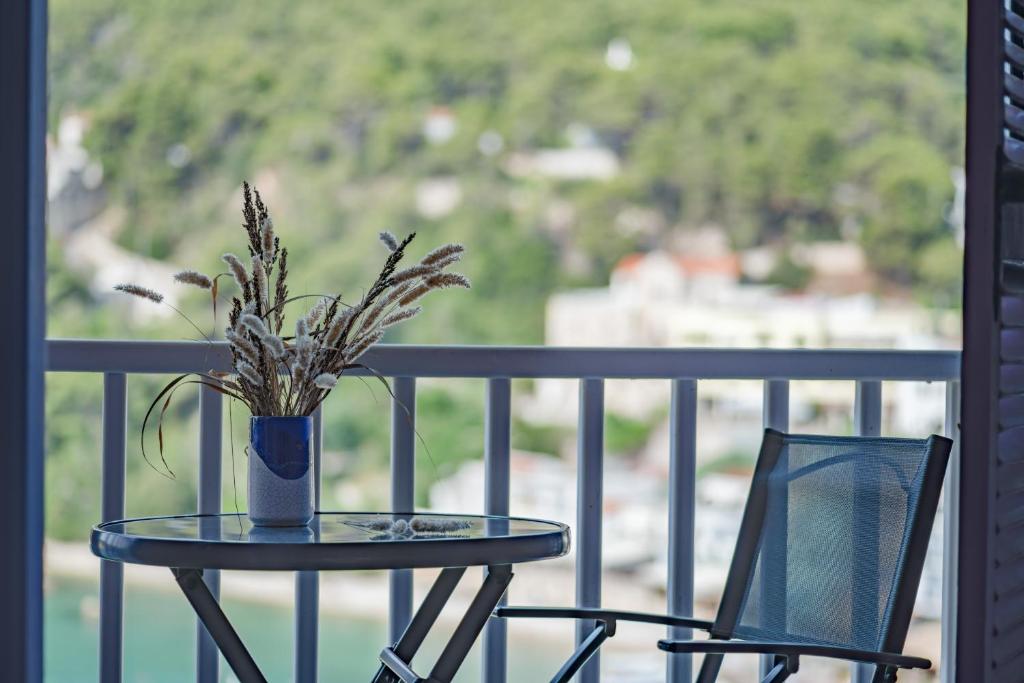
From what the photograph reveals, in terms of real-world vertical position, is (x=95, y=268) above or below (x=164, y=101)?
below

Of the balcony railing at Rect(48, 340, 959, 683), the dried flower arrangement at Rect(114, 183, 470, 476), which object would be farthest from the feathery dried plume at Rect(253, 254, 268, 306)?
the balcony railing at Rect(48, 340, 959, 683)

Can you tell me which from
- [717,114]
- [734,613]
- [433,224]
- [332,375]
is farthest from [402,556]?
[717,114]

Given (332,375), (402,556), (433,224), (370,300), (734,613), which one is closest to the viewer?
(402,556)

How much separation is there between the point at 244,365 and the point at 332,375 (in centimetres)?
13

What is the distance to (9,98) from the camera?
67.2 inches

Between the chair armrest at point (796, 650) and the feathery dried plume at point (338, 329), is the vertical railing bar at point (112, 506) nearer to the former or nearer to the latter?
the feathery dried plume at point (338, 329)

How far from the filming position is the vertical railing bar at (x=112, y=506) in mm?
2217

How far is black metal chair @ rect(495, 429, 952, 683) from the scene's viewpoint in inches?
74.5

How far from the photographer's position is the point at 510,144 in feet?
64.3

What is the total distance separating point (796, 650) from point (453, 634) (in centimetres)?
49

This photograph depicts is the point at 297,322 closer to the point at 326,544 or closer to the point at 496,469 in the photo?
the point at 326,544

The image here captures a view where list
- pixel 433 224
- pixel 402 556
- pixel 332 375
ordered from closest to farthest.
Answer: pixel 402 556 < pixel 332 375 < pixel 433 224

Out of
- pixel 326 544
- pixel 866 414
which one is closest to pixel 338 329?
pixel 326 544

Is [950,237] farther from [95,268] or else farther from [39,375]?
[39,375]
